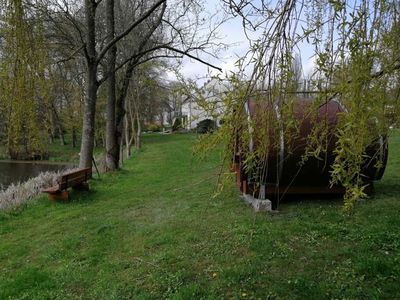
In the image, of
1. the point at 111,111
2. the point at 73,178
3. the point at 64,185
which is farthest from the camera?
the point at 111,111

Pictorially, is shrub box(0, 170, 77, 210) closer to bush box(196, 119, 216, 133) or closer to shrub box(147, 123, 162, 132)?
bush box(196, 119, 216, 133)

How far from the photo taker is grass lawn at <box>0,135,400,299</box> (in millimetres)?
4719

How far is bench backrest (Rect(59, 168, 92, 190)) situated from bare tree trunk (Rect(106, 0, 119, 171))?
460 cm

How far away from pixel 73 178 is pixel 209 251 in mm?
6304

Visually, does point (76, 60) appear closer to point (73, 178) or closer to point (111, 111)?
point (111, 111)

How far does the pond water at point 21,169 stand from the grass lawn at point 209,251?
1450cm

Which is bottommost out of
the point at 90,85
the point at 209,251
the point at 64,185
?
the point at 209,251

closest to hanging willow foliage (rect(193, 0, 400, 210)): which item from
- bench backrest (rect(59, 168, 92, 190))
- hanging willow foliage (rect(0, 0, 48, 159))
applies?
hanging willow foliage (rect(0, 0, 48, 159))

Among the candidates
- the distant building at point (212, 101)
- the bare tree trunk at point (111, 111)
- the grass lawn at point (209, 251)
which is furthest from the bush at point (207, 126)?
the bare tree trunk at point (111, 111)

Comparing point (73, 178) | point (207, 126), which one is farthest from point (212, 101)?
point (73, 178)

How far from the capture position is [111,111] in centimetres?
1661

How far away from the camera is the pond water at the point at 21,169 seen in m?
22.8

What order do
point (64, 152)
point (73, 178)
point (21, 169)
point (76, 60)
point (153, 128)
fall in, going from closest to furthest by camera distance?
point (73, 178), point (76, 60), point (21, 169), point (64, 152), point (153, 128)

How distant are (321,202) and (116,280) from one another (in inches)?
169
